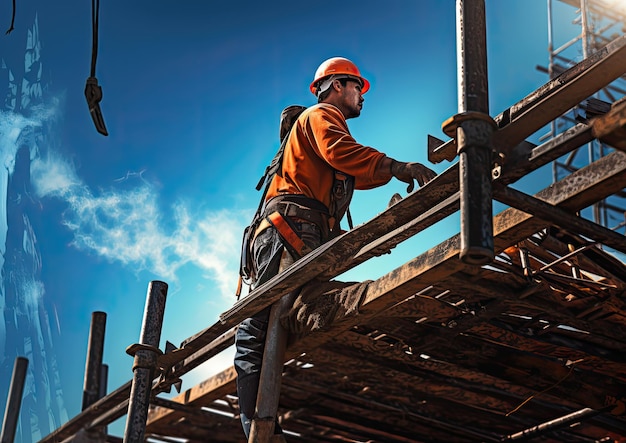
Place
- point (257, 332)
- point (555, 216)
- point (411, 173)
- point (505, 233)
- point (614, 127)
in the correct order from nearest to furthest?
1. point (614, 127)
2. point (555, 216)
3. point (505, 233)
4. point (411, 173)
5. point (257, 332)

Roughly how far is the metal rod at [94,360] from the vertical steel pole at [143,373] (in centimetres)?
290

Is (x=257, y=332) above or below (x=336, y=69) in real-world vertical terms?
below

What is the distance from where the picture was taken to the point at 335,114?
7.89 m

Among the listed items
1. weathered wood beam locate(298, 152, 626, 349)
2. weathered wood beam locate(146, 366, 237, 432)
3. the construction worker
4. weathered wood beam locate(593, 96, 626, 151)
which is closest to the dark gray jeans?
the construction worker

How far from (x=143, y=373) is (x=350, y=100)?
10.3ft

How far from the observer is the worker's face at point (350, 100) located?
8531mm

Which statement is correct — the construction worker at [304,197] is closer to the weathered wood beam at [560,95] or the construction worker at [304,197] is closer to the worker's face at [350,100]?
the worker's face at [350,100]

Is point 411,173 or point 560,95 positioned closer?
point 560,95

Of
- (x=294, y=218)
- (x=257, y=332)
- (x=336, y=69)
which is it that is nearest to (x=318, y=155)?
(x=294, y=218)

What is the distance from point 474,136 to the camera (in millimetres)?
5688

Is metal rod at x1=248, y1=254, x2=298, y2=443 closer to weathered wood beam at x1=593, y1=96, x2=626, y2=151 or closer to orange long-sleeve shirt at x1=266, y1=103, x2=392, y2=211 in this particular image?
orange long-sleeve shirt at x1=266, y1=103, x2=392, y2=211

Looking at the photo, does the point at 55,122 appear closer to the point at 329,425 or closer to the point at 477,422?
the point at 329,425

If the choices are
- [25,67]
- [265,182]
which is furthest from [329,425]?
[25,67]

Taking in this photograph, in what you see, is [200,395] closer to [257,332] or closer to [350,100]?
[257,332]
